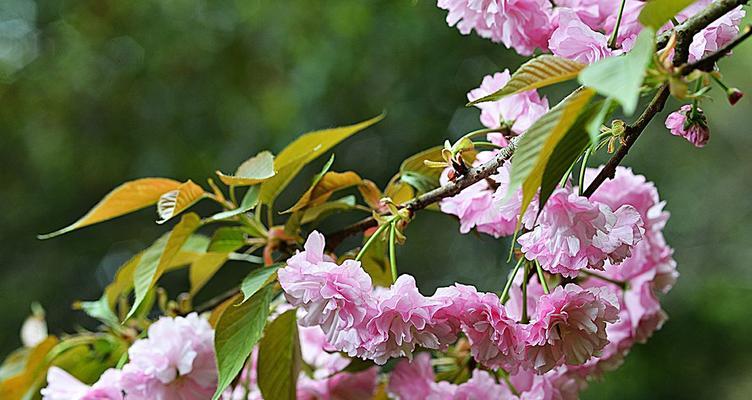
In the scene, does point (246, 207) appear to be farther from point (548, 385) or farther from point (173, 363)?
point (548, 385)

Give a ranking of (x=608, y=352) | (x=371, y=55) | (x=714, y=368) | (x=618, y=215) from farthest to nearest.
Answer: (x=714, y=368)
(x=371, y=55)
(x=608, y=352)
(x=618, y=215)

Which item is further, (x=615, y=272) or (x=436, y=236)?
(x=436, y=236)

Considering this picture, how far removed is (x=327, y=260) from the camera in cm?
46

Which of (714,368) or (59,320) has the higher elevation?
(59,320)

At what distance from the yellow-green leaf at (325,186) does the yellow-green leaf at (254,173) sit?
1.5 inches

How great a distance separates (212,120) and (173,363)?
1487 mm

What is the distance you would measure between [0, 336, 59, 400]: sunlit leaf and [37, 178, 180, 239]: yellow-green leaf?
0.14 meters

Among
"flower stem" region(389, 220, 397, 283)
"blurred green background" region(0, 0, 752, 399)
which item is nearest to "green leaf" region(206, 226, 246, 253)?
"flower stem" region(389, 220, 397, 283)

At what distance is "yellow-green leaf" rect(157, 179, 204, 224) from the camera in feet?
1.66

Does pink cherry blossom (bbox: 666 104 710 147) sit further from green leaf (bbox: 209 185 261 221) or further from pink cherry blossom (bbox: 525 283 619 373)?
green leaf (bbox: 209 185 261 221)

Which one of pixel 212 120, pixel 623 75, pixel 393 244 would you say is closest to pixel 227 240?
pixel 393 244

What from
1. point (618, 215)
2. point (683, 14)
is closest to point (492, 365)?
point (618, 215)

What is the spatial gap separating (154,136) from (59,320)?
478mm

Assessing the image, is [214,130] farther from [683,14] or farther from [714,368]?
[683,14]
